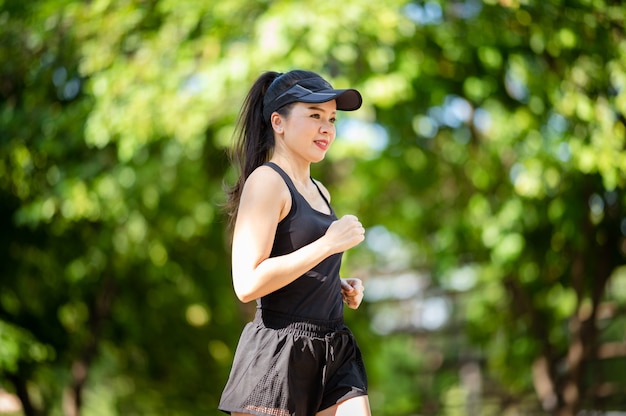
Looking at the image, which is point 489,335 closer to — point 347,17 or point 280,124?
point 347,17

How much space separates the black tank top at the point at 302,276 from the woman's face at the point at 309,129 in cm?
12

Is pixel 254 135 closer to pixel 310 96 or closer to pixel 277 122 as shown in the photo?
pixel 277 122

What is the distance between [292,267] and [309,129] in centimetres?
49

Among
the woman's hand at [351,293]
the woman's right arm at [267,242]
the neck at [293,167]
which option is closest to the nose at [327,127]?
the neck at [293,167]

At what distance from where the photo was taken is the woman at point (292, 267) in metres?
2.67

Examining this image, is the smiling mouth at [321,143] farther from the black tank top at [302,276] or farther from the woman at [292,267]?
the black tank top at [302,276]

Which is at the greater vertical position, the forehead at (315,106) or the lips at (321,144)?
the forehead at (315,106)

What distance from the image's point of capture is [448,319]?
15867 millimetres

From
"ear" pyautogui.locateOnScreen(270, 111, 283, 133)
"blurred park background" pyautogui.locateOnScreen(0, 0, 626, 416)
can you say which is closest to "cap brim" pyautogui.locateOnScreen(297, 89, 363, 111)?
"ear" pyautogui.locateOnScreen(270, 111, 283, 133)

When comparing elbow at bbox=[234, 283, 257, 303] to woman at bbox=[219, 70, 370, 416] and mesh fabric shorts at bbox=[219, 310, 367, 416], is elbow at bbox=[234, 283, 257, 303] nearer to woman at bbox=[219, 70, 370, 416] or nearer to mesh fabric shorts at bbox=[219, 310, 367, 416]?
woman at bbox=[219, 70, 370, 416]

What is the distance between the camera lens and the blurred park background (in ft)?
25.0

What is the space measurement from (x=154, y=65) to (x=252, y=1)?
1.02m

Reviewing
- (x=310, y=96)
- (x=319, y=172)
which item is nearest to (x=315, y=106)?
(x=310, y=96)

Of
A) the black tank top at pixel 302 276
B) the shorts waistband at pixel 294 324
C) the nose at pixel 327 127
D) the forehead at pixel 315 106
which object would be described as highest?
the forehead at pixel 315 106
